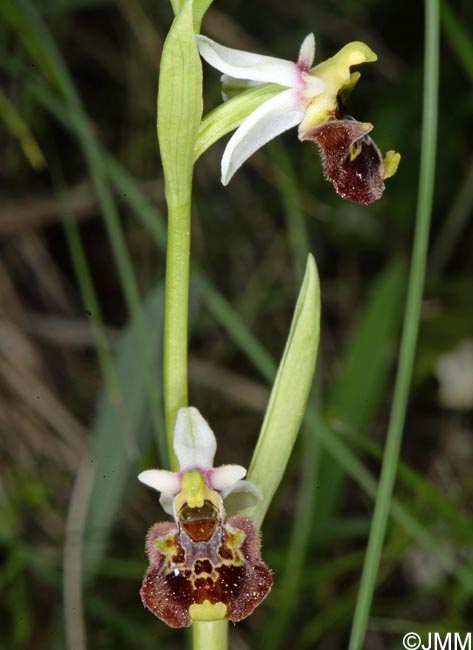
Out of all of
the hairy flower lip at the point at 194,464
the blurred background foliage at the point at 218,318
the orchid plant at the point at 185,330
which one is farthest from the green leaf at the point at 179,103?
the blurred background foliage at the point at 218,318

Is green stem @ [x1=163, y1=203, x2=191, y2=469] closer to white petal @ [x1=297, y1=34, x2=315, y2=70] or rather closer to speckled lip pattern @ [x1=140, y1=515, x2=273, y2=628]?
speckled lip pattern @ [x1=140, y1=515, x2=273, y2=628]

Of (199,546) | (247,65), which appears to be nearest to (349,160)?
(247,65)

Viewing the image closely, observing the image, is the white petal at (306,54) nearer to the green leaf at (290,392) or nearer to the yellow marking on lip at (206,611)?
the green leaf at (290,392)

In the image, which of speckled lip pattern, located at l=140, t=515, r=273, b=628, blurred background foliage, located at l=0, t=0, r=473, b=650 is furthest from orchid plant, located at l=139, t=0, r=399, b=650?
blurred background foliage, located at l=0, t=0, r=473, b=650

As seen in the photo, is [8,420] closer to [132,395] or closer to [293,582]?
[132,395]

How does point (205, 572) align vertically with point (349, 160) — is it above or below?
below

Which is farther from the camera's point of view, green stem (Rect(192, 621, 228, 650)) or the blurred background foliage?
the blurred background foliage

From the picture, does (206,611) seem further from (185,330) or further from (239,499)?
(185,330)

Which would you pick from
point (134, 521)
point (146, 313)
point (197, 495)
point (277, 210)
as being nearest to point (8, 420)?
point (134, 521)

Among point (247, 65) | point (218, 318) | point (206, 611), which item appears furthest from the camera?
point (218, 318)
